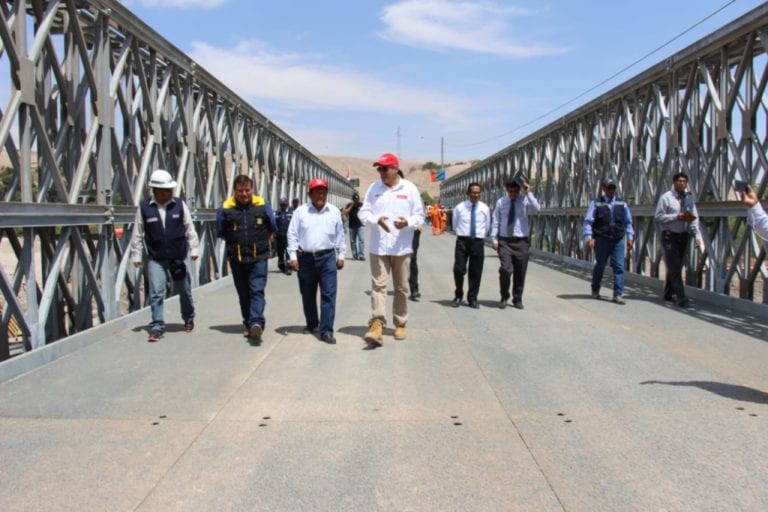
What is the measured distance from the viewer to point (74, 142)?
8688mm

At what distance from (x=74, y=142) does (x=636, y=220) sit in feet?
33.8

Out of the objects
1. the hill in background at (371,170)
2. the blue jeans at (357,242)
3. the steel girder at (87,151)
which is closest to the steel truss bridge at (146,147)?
the steel girder at (87,151)

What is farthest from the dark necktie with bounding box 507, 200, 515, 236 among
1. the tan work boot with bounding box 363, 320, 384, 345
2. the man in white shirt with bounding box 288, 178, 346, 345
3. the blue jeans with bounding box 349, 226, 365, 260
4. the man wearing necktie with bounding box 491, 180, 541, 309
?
the blue jeans with bounding box 349, 226, 365, 260

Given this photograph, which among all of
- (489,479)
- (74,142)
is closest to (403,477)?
(489,479)

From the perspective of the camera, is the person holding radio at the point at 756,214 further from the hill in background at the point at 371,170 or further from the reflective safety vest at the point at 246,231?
the hill in background at the point at 371,170

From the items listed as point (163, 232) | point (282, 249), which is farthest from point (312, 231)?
point (282, 249)

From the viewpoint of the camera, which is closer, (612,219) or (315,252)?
(315,252)

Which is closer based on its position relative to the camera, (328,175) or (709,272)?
(709,272)

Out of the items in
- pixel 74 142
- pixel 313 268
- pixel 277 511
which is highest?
pixel 74 142

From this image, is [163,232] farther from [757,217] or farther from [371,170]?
[371,170]

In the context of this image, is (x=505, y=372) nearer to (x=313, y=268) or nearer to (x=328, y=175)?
(x=313, y=268)

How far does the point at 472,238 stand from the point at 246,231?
3.77 m

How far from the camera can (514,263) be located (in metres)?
10.4

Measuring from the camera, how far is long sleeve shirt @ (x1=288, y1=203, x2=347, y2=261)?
309 inches
